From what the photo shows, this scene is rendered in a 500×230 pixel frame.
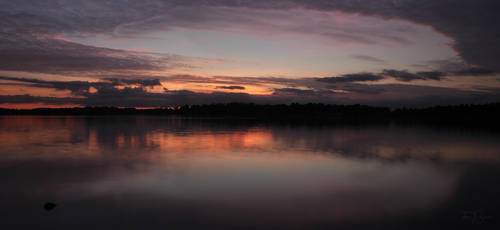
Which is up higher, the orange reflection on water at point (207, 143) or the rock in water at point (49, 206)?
the rock in water at point (49, 206)

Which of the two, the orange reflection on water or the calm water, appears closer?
A: the calm water

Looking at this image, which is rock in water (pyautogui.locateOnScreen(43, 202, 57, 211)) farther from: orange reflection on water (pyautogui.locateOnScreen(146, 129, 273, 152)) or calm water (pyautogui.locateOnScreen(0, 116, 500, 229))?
orange reflection on water (pyautogui.locateOnScreen(146, 129, 273, 152))

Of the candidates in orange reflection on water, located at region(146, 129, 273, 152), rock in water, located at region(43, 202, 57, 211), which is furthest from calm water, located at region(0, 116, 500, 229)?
orange reflection on water, located at region(146, 129, 273, 152)

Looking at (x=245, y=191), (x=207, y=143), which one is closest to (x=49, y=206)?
(x=245, y=191)

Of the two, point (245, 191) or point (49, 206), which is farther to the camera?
point (245, 191)

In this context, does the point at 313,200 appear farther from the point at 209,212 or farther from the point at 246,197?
the point at 209,212

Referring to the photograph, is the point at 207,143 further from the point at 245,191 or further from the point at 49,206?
the point at 49,206

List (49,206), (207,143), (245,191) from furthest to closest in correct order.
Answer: (207,143)
(245,191)
(49,206)

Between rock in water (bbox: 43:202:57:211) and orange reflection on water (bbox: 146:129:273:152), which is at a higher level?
rock in water (bbox: 43:202:57:211)

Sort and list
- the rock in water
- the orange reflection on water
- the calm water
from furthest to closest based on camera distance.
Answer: the orange reflection on water
the rock in water
the calm water

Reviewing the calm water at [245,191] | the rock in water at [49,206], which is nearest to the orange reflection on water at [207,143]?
the calm water at [245,191]

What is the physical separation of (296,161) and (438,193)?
266 inches

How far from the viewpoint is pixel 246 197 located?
9.52 m

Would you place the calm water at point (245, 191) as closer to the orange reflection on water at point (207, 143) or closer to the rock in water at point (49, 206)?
the rock in water at point (49, 206)
